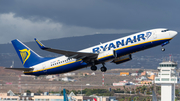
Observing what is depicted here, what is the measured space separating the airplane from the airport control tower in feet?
139

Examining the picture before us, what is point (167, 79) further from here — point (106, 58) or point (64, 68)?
point (106, 58)

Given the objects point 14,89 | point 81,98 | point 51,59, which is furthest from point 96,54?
point 14,89

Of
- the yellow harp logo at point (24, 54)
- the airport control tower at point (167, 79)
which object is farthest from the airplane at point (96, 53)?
the airport control tower at point (167, 79)

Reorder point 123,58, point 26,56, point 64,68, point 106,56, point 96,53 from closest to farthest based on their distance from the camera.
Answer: point 106,56, point 96,53, point 64,68, point 123,58, point 26,56

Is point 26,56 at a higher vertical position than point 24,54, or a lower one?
lower

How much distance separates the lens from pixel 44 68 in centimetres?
6525

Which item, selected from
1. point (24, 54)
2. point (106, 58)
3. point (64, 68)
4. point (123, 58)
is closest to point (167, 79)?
point (123, 58)

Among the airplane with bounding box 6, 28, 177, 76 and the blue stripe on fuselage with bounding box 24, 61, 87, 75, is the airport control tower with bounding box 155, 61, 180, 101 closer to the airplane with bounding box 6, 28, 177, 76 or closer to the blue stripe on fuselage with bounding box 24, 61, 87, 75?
Result: the airplane with bounding box 6, 28, 177, 76

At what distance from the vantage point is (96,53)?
59.7m

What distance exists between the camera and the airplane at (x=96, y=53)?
185 ft

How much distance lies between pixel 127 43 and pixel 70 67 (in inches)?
453

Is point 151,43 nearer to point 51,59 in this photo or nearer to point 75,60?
point 75,60

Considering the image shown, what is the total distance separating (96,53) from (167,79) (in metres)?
49.6

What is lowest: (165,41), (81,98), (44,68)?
(81,98)
